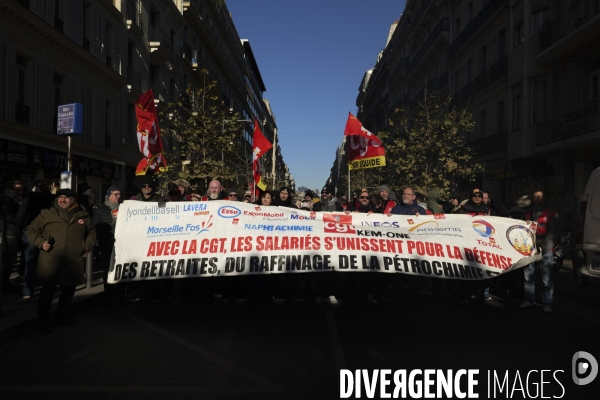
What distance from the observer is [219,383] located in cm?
437

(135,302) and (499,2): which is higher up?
(499,2)

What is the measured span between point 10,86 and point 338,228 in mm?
12936

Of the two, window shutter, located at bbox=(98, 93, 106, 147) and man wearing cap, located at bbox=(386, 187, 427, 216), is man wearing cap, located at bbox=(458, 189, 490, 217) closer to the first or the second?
man wearing cap, located at bbox=(386, 187, 427, 216)

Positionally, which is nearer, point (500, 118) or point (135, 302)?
point (135, 302)

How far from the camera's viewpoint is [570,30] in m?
18.1

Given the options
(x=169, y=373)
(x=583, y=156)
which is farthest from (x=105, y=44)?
(x=169, y=373)

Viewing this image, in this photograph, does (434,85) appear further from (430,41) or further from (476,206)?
(476,206)

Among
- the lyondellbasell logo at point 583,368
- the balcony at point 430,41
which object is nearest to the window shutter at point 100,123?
the lyondellbasell logo at point 583,368

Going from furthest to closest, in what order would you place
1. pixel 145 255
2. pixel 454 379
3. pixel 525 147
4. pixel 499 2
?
1. pixel 499 2
2. pixel 525 147
3. pixel 145 255
4. pixel 454 379

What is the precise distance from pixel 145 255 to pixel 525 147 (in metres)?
18.1

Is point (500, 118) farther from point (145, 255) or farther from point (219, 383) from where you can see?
point (219, 383)

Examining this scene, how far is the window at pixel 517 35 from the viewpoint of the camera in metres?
22.3

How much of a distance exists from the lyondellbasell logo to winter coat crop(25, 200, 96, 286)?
5302 mm

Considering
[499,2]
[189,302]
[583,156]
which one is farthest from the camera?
[499,2]
